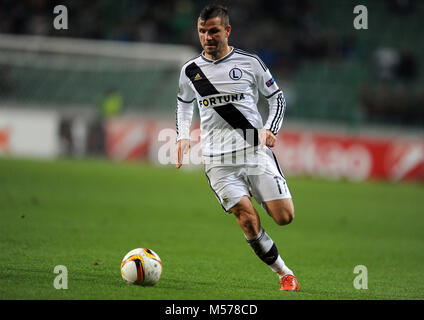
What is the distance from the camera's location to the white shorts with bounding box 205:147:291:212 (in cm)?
695

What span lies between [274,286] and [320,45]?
22313 millimetres

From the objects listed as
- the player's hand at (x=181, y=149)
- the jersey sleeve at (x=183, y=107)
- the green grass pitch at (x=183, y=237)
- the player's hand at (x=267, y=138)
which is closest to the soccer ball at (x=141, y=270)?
the green grass pitch at (x=183, y=237)

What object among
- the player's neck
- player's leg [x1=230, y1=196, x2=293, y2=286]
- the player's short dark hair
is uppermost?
the player's short dark hair

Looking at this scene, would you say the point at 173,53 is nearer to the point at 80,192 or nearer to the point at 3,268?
the point at 80,192

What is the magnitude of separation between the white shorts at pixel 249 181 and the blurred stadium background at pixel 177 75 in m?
16.0

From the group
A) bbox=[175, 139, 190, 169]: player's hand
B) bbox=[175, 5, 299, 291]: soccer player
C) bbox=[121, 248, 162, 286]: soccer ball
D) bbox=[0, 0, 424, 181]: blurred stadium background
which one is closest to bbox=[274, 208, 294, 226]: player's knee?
bbox=[175, 5, 299, 291]: soccer player

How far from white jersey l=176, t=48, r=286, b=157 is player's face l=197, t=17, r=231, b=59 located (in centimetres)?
15

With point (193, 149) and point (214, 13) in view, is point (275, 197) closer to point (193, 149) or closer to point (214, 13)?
point (214, 13)

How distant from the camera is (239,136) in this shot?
711 cm

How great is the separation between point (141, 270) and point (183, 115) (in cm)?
176

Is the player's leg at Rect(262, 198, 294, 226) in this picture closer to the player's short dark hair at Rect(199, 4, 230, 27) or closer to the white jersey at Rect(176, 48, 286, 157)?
the white jersey at Rect(176, 48, 286, 157)

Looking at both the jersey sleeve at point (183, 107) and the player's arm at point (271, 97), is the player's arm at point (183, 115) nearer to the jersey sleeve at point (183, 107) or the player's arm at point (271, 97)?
the jersey sleeve at point (183, 107)

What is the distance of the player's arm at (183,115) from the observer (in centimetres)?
729
